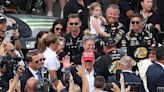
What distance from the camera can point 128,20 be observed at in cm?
1509

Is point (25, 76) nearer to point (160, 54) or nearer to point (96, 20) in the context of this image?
point (160, 54)

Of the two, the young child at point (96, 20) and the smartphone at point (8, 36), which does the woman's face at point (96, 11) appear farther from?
the smartphone at point (8, 36)

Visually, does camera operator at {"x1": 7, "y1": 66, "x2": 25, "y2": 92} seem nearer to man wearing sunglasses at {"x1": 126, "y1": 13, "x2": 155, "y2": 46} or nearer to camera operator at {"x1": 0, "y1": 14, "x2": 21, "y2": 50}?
camera operator at {"x1": 0, "y1": 14, "x2": 21, "y2": 50}

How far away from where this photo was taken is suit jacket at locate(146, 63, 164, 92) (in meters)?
11.2

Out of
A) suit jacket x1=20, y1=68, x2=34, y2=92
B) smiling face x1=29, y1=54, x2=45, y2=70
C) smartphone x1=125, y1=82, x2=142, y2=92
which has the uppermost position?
smiling face x1=29, y1=54, x2=45, y2=70

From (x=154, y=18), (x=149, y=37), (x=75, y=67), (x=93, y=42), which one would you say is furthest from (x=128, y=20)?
(x=75, y=67)

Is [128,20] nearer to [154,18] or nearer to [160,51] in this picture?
[154,18]

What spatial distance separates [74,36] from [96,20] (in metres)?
0.94

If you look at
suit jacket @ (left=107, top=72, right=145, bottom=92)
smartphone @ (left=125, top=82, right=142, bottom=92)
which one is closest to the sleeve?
suit jacket @ (left=107, top=72, right=145, bottom=92)

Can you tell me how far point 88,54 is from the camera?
11.7m

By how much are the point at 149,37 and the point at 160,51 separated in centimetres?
204

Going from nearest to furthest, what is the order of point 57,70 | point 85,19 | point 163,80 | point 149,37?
point 163,80 → point 57,70 → point 149,37 → point 85,19

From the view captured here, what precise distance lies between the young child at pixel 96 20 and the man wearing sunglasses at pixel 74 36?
1.74 feet

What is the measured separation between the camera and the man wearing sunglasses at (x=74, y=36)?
1312 cm
